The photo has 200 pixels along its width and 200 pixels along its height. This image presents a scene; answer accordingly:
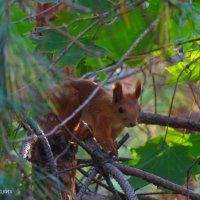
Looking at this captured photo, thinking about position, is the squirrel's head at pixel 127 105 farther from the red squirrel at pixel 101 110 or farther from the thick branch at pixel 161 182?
the thick branch at pixel 161 182

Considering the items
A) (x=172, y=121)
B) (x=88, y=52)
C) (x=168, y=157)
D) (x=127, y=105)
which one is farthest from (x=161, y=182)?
(x=88, y=52)

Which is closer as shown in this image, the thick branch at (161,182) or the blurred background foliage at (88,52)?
the blurred background foliage at (88,52)

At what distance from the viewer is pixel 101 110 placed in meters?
3.01

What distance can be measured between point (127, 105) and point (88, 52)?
5.04 ft

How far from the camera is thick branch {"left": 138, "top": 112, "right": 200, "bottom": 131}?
252cm

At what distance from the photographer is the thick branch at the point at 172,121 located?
2521 mm

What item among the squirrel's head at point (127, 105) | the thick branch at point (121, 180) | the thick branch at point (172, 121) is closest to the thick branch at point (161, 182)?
the thick branch at point (121, 180)

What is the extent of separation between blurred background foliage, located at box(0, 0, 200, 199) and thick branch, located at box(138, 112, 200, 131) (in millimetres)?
44

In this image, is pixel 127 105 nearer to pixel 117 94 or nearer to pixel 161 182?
pixel 117 94

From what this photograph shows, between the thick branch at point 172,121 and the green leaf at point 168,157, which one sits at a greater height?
the thick branch at point 172,121

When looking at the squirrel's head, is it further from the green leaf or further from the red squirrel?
the green leaf

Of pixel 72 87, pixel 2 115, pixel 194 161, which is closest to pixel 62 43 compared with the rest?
pixel 2 115

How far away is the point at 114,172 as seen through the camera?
2.09 m

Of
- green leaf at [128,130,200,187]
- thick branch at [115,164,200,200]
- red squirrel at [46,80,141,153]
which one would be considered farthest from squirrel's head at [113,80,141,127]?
thick branch at [115,164,200,200]
